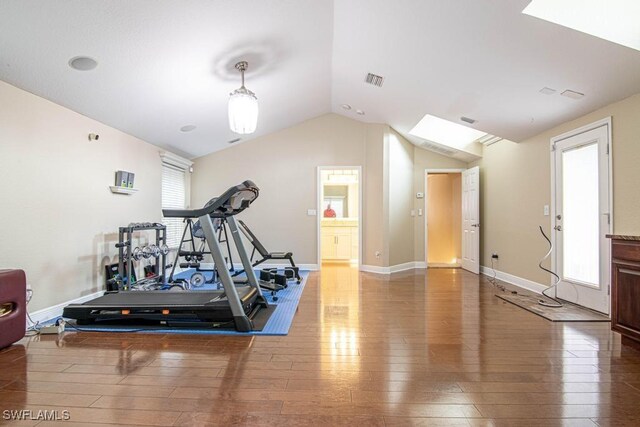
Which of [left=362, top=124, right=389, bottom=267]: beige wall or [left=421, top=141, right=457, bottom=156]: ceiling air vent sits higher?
[left=421, top=141, right=457, bottom=156]: ceiling air vent

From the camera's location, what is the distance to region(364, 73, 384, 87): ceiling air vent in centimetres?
431

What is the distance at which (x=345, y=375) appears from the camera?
2014mm

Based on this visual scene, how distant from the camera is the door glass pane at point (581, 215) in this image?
11.7 feet

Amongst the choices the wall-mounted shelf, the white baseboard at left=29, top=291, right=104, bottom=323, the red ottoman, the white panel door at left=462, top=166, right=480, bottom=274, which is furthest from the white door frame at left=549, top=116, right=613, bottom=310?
the white baseboard at left=29, top=291, right=104, bottom=323

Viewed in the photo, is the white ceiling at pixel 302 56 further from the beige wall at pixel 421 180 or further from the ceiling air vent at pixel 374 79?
the beige wall at pixel 421 180

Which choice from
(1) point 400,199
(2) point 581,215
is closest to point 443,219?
(1) point 400,199

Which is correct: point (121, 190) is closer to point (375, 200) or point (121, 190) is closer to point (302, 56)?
point (302, 56)

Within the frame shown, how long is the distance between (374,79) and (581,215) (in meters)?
3.13

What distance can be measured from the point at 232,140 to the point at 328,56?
2.73 meters

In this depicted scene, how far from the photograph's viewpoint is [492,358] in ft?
7.48

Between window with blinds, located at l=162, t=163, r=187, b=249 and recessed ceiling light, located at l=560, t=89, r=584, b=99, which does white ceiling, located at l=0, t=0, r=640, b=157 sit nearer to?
recessed ceiling light, located at l=560, t=89, r=584, b=99

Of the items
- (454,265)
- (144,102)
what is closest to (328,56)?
(144,102)

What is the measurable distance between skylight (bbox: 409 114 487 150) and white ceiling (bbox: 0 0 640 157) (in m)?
1.19

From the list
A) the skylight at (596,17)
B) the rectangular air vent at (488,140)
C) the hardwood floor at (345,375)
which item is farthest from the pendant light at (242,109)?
the rectangular air vent at (488,140)
